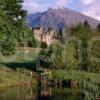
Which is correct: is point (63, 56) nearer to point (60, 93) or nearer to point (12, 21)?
point (12, 21)

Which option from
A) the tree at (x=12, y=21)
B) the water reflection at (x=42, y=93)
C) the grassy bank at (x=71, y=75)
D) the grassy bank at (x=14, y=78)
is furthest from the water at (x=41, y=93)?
the tree at (x=12, y=21)

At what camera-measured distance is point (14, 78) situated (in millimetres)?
59844

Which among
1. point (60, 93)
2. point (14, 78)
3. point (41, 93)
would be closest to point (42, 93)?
point (41, 93)

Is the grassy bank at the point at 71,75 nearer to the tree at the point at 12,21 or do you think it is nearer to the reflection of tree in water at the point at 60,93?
the reflection of tree in water at the point at 60,93

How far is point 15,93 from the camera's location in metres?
51.7

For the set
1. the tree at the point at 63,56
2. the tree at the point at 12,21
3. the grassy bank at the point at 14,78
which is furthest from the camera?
the tree at the point at 63,56

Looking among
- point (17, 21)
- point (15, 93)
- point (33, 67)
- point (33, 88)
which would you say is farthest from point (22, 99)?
point (33, 67)

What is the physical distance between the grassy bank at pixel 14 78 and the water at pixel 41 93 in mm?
2355

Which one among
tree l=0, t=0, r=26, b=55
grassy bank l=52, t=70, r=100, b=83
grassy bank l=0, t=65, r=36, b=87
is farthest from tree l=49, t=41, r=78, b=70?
tree l=0, t=0, r=26, b=55

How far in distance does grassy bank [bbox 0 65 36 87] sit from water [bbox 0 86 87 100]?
2.35 metres

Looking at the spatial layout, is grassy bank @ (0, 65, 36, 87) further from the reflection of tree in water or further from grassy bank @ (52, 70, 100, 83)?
the reflection of tree in water

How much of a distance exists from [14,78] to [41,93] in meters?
9.07

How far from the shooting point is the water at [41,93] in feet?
158

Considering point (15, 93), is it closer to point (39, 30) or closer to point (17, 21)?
point (17, 21)
